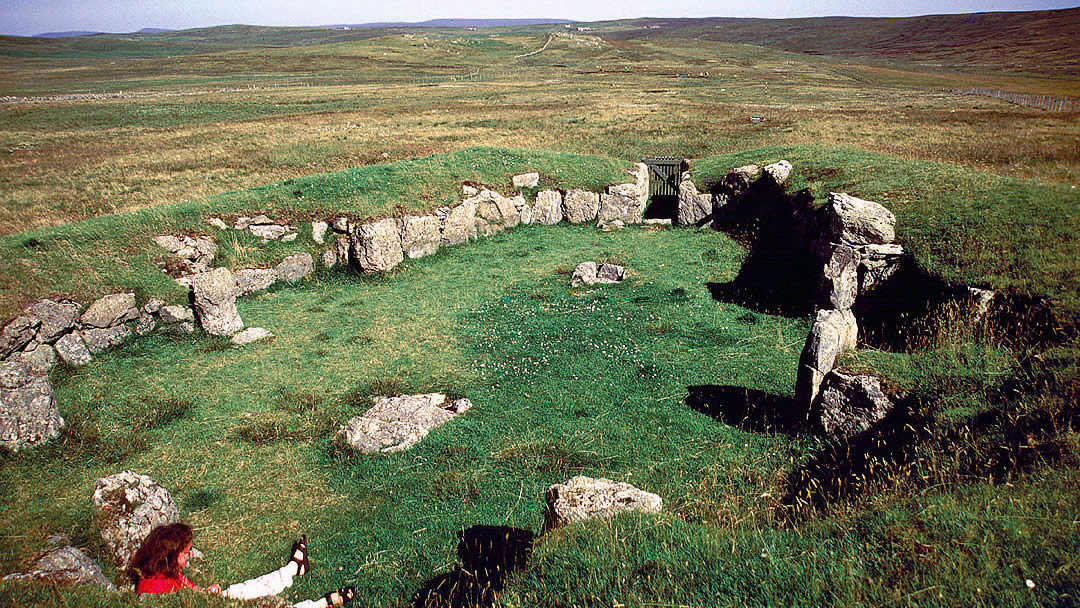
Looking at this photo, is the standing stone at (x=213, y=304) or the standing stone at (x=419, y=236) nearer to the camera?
the standing stone at (x=213, y=304)

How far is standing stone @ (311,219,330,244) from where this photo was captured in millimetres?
21219

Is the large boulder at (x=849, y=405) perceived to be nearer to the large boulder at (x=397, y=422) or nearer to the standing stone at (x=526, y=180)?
the large boulder at (x=397, y=422)

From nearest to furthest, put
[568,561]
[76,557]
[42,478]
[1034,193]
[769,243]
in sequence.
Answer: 1. [568,561]
2. [76,557]
3. [42,478]
4. [1034,193]
5. [769,243]

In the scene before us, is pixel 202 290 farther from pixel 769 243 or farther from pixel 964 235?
pixel 964 235

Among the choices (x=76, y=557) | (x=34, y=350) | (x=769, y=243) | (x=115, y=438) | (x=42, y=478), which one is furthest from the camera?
(x=769, y=243)

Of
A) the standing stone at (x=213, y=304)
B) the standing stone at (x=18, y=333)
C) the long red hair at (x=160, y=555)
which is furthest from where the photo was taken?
the standing stone at (x=213, y=304)

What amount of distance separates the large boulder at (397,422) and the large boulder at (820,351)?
21.8ft

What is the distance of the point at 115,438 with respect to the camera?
1116 cm

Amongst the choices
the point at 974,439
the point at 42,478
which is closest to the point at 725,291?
the point at 974,439

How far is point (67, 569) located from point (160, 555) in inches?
63.3

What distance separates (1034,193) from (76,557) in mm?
23186

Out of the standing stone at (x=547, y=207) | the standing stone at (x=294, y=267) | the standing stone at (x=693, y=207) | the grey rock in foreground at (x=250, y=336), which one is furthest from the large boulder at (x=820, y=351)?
the standing stone at (x=547, y=207)

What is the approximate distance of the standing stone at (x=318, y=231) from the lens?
69.6 feet

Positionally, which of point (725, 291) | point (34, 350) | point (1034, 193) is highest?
point (1034, 193)
